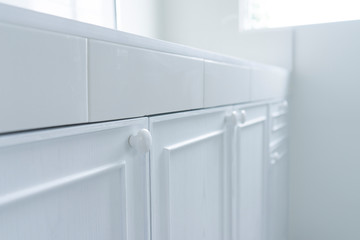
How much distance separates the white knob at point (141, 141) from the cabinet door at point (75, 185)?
0.04 ft

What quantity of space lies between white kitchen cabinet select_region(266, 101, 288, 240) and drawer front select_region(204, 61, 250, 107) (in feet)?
1.23

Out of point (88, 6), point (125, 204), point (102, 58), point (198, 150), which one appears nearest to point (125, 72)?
point (102, 58)

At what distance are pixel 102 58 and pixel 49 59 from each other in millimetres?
99

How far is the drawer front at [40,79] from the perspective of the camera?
0.36 m

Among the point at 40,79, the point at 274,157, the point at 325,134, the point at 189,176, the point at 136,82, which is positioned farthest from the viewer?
the point at 325,134

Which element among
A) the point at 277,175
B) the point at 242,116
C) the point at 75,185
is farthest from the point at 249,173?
the point at 75,185

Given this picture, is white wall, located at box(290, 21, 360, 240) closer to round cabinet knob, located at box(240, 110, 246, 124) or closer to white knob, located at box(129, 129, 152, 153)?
round cabinet knob, located at box(240, 110, 246, 124)

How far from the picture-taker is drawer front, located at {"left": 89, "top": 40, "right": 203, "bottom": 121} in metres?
0.50

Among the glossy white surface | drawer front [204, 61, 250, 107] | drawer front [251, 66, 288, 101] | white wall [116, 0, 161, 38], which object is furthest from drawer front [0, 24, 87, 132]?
white wall [116, 0, 161, 38]

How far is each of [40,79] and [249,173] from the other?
2.97 feet

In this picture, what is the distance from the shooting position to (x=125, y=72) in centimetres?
55

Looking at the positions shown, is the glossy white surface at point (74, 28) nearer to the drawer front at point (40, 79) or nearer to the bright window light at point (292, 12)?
the drawer front at point (40, 79)

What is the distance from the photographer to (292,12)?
1.93m

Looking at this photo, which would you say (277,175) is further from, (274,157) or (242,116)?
(242,116)
